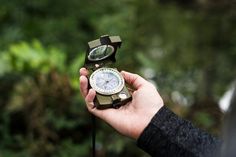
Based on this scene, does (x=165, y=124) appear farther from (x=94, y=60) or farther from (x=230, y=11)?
(x=230, y=11)

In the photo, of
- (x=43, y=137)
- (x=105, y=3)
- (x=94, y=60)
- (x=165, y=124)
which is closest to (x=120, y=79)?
(x=94, y=60)

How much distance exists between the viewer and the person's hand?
2.33 metres

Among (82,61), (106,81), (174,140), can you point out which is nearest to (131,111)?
(106,81)

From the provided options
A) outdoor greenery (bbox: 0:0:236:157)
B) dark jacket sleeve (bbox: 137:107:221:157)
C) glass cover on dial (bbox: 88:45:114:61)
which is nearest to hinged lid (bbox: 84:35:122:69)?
glass cover on dial (bbox: 88:45:114:61)

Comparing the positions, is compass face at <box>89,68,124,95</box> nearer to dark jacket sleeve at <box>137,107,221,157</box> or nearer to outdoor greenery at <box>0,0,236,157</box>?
dark jacket sleeve at <box>137,107,221,157</box>

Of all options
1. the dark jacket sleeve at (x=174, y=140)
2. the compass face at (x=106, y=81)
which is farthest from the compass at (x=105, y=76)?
the dark jacket sleeve at (x=174, y=140)

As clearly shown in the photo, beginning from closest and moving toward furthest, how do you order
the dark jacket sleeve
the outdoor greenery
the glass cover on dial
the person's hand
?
the dark jacket sleeve < the person's hand < the glass cover on dial < the outdoor greenery

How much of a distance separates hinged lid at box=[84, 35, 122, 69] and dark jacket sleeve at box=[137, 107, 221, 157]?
0.35 m

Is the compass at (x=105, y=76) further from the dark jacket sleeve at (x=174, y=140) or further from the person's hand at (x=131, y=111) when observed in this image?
the dark jacket sleeve at (x=174, y=140)

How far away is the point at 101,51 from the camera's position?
2.49 m

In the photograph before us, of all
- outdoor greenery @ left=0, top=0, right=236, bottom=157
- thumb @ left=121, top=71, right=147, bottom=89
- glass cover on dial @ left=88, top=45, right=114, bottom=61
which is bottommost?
outdoor greenery @ left=0, top=0, right=236, bottom=157

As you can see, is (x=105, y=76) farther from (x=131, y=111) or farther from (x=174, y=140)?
(x=174, y=140)

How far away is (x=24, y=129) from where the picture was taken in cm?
499

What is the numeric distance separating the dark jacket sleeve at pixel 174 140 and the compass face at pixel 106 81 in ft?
0.72
